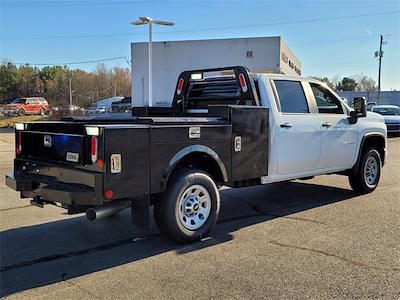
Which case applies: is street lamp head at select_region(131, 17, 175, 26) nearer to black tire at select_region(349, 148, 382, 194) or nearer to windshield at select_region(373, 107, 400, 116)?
windshield at select_region(373, 107, 400, 116)

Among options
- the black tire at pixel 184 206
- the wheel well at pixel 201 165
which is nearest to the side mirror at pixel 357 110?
the wheel well at pixel 201 165

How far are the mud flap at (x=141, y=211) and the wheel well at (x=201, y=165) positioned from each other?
432 mm

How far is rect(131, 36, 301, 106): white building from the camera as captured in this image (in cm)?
4428

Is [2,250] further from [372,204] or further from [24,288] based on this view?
[372,204]

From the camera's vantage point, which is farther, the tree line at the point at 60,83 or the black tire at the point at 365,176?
the tree line at the point at 60,83

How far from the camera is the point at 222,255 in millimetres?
5148

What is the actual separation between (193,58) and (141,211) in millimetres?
42463

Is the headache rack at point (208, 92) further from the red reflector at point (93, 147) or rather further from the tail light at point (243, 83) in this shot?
the red reflector at point (93, 147)

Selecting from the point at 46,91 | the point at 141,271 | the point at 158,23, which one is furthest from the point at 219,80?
the point at 46,91

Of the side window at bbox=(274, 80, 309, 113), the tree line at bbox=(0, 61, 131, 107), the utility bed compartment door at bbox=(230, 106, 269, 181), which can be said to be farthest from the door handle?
the tree line at bbox=(0, 61, 131, 107)

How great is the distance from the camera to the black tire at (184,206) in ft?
17.5

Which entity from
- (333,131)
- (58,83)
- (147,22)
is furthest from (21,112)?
(58,83)

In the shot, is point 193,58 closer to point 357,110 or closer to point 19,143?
point 357,110

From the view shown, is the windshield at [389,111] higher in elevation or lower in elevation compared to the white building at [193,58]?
lower
